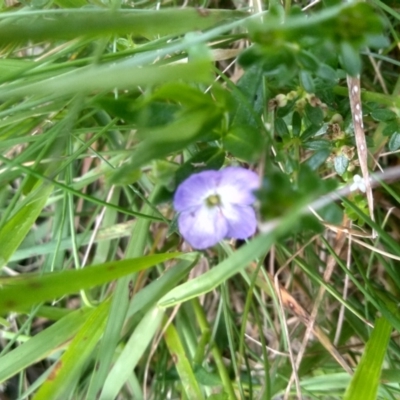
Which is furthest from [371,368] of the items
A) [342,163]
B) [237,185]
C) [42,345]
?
[42,345]

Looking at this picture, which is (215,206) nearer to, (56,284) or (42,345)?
(56,284)

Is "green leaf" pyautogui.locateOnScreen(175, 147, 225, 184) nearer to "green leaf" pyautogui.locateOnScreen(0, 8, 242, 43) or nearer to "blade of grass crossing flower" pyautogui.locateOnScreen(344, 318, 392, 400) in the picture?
"green leaf" pyautogui.locateOnScreen(0, 8, 242, 43)

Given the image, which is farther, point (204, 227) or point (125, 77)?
point (204, 227)

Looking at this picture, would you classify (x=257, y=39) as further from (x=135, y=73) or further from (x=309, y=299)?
(x=309, y=299)

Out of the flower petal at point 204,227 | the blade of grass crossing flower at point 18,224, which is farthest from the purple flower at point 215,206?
the blade of grass crossing flower at point 18,224

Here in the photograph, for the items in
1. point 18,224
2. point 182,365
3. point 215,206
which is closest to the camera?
point 215,206
